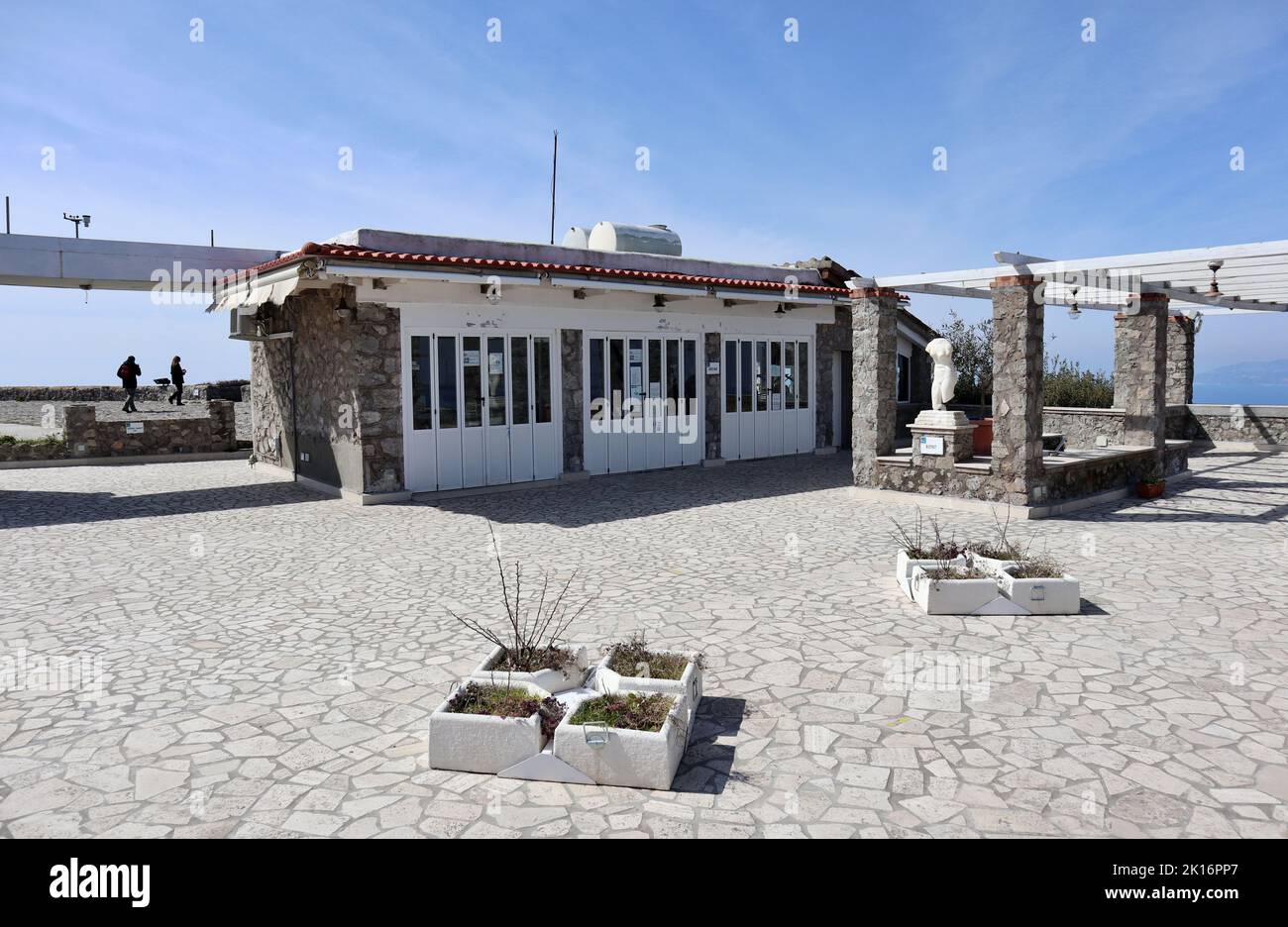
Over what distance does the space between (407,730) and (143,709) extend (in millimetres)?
1619

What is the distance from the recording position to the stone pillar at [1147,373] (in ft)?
42.7

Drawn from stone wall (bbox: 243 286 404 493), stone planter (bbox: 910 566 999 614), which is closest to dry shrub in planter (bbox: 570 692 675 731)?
stone planter (bbox: 910 566 999 614)

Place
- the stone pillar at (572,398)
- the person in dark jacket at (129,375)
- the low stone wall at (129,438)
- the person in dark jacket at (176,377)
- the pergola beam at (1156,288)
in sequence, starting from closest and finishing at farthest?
the pergola beam at (1156,288) < the stone pillar at (572,398) < the low stone wall at (129,438) < the person in dark jacket at (129,375) < the person in dark jacket at (176,377)

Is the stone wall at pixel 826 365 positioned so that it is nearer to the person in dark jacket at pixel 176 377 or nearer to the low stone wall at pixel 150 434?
the low stone wall at pixel 150 434

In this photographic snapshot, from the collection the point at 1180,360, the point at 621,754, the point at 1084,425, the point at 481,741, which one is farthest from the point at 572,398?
the point at 1180,360

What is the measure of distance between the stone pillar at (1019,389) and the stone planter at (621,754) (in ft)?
27.2

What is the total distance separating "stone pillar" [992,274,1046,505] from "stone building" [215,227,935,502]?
189 centimetres

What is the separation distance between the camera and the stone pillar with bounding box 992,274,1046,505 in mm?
10852

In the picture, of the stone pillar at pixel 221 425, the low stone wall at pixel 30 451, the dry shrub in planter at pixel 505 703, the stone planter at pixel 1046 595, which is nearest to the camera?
the dry shrub in planter at pixel 505 703

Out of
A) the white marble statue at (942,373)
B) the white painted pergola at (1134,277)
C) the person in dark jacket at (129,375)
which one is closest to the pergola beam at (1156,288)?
the white painted pergola at (1134,277)
